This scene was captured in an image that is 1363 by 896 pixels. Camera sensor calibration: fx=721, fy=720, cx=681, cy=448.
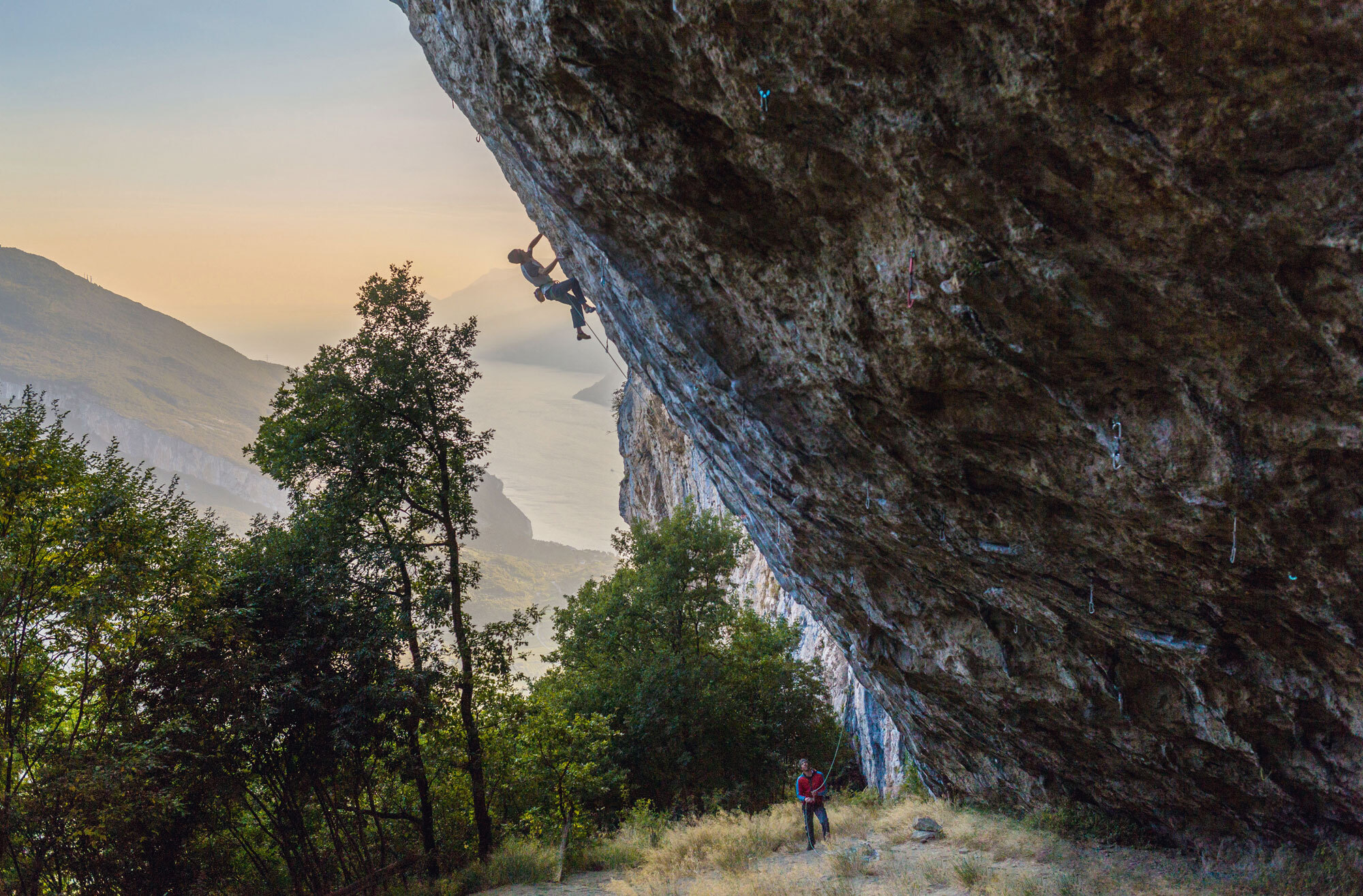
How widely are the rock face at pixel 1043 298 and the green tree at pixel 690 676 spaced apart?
12641mm

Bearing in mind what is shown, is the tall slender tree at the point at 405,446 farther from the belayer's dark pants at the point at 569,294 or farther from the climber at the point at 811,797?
the climber at the point at 811,797

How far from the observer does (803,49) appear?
16.6ft

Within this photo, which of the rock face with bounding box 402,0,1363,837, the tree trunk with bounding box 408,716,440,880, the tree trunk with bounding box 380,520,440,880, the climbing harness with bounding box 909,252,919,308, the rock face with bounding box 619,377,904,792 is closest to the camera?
the rock face with bounding box 402,0,1363,837

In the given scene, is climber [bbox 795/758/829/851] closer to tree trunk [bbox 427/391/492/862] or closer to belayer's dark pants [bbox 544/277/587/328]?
tree trunk [bbox 427/391/492/862]

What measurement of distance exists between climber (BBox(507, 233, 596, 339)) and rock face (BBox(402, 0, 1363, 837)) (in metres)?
6.29

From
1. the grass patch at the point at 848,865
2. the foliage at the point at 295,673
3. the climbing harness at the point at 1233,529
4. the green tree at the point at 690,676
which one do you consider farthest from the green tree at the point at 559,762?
the climbing harness at the point at 1233,529

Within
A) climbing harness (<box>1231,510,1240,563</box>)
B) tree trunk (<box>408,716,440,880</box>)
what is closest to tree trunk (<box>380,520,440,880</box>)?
tree trunk (<box>408,716,440,880</box>)

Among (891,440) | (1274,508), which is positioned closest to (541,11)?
(891,440)

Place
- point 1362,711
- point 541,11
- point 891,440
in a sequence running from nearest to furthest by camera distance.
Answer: point 541,11 < point 1362,711 < point 891,440

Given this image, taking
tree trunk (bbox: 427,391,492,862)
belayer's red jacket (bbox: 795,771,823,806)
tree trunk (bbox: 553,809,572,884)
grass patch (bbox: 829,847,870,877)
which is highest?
tree trunk (bbox: 427,391,492,862)

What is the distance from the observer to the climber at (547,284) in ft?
53.2

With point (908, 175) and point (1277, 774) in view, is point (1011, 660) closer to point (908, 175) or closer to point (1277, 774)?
point (1277, 774)

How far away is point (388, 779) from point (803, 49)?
47.1ft

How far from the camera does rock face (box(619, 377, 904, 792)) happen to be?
21188 mm
